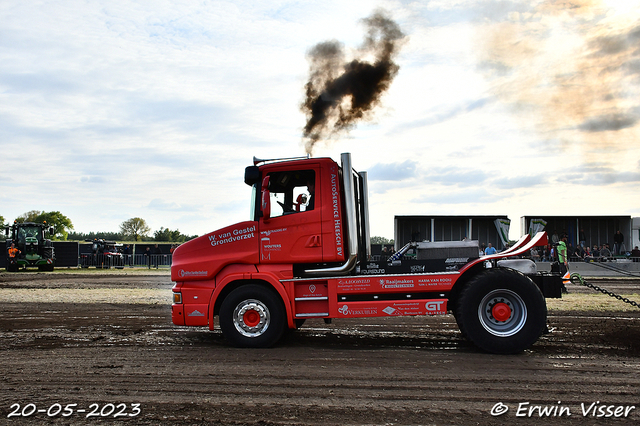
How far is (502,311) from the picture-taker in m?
6.40

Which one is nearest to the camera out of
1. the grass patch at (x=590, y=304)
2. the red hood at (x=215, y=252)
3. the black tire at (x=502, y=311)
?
the black tire at (x=502, y=311)

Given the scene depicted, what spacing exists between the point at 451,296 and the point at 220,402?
371 cm

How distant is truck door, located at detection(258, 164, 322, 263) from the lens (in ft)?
22.4

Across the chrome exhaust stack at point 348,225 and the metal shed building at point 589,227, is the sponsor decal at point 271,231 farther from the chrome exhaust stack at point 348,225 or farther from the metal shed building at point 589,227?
the metal shed building at point 589,227

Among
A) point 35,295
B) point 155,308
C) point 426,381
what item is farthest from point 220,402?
point 35,295

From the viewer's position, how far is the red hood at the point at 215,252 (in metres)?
6.94

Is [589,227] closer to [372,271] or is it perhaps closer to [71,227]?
[372,271]

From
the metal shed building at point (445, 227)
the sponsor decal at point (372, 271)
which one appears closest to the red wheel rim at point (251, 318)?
the sponsor decal at point (372, 271)

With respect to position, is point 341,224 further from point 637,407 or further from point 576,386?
point 637,407

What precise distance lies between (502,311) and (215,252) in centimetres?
417

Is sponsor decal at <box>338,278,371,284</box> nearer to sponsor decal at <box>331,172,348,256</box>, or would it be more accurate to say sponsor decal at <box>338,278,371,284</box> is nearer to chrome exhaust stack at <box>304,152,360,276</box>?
chrome exhaust stack at <box>304,152,360,276</box>

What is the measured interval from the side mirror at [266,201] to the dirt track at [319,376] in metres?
1.95

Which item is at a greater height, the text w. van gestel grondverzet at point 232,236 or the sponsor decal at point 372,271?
the text w. van gestel grondverzet at point 232,236

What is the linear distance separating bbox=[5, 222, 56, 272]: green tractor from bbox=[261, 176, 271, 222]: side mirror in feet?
87.2
